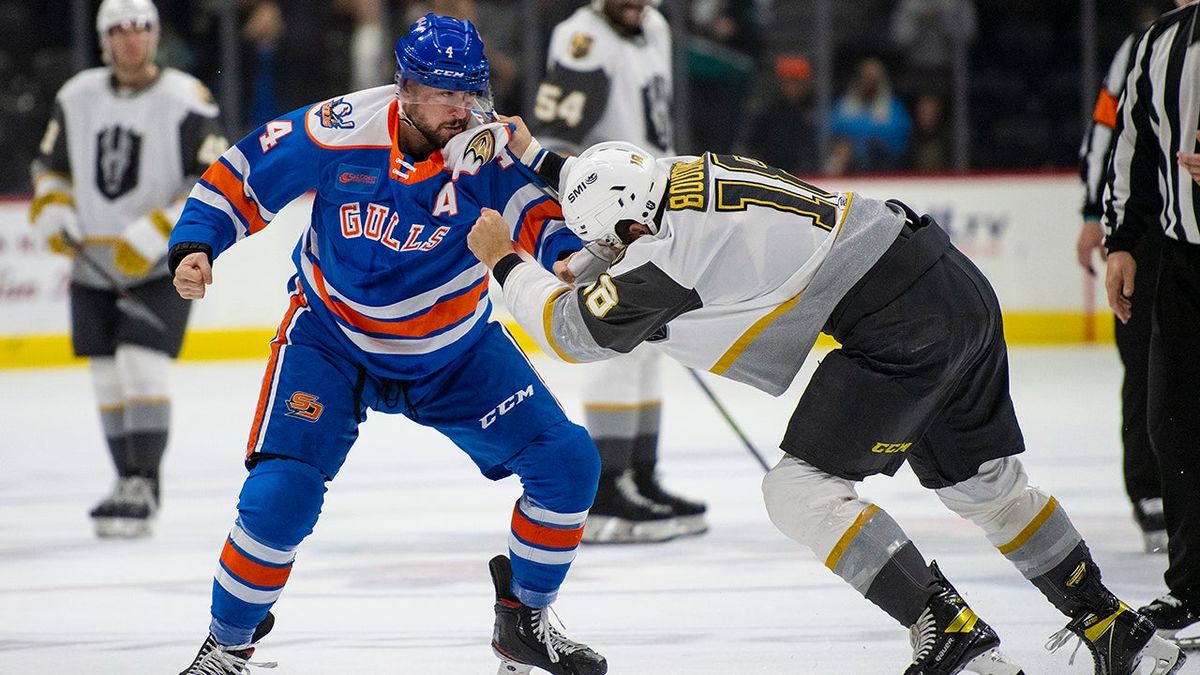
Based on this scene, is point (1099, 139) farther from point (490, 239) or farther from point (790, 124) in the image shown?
point (790, 124)

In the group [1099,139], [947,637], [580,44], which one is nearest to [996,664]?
[947,637]

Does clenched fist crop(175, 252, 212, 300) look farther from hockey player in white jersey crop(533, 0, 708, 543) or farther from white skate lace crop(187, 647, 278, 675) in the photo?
hockey player in white jersey crop(533, 0, 708, 543)

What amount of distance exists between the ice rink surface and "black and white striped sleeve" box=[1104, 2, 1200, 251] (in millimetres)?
882

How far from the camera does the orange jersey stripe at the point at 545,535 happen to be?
10.3 feet

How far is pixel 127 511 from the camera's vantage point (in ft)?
16.3

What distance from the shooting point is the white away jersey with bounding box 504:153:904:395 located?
2.76 metres

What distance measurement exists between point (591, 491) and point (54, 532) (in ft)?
8.26

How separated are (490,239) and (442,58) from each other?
1.12 ft

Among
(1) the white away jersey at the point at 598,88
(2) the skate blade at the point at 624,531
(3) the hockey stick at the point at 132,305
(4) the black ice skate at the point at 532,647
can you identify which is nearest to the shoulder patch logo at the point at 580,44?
(1) the white away jersey at the point at 598,88

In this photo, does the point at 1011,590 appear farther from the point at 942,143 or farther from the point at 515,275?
the point at 942,143

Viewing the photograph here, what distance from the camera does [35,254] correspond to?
29.3 ft

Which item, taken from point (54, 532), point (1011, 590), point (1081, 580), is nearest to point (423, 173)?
point (1081, 580)

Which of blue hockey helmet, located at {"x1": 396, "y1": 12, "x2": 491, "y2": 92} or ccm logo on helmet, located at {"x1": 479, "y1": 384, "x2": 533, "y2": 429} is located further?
ccm logo on helmet, located at {"x1": 479, "y1": 384, "x2": 533, "y2": 429}

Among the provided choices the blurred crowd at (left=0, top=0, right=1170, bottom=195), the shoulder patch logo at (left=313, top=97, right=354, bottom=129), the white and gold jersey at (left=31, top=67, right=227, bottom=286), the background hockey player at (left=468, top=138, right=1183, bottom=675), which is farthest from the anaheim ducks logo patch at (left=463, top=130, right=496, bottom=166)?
the blurred crowd at (left=0, top=0, right=1170, bottom=195)
